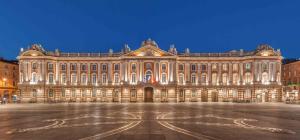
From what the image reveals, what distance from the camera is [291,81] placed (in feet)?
318

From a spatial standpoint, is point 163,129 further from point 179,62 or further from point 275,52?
point 275,52

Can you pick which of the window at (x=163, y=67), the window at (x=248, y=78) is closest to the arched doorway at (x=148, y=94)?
the window at (x=163, y=67)

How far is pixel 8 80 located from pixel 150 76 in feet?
159

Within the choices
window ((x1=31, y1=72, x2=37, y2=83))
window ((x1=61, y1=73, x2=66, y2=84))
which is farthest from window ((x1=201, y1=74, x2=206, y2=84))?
window ((x1=31, y1=72, x2=37, y2=83))

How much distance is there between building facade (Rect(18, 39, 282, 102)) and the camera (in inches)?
3531

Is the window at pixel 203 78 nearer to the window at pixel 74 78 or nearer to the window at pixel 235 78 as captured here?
the window at pixel 235 78

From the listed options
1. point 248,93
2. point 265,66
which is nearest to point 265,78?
point 265,66

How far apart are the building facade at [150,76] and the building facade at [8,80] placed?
961 cm

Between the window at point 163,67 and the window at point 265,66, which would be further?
the window at point 163,67

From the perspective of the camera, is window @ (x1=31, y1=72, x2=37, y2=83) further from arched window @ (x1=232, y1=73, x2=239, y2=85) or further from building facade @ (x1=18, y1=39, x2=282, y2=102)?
arched window @ (x1=232, y1=73, x2=239, y2=85)

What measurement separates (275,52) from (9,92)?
8812 centimetres

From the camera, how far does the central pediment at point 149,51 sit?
89438 mm

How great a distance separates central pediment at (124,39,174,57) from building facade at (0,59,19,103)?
137 ft

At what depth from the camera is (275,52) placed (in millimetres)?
89875
